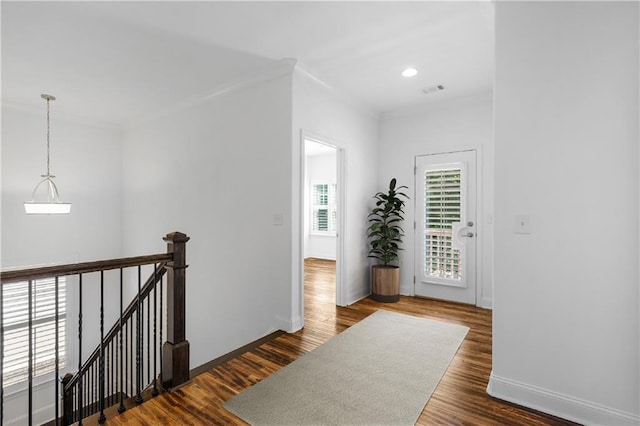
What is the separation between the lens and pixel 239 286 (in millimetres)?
3664

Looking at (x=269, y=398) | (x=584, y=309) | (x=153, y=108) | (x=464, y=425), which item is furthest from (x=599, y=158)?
(x=153, y=108)

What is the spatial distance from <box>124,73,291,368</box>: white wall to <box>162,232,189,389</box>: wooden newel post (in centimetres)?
111

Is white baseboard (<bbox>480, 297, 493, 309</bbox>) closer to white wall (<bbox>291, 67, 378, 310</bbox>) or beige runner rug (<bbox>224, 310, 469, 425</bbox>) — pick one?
beige runner rug (<bbox>224, 310, 469, 425</bbox>)

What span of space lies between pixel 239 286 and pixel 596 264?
3.23 meters

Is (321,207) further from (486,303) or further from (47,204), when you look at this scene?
(47,204)

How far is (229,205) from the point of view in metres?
3.79

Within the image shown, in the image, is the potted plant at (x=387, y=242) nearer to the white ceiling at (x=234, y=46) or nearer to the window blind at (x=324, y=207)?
the white ceiling at (x=234, y=46)

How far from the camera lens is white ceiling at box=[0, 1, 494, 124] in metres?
2.37

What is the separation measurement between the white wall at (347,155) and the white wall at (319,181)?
10.3 feet

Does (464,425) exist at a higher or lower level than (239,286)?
lower

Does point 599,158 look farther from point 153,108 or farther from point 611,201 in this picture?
point 153,108

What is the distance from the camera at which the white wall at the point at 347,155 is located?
127 inches

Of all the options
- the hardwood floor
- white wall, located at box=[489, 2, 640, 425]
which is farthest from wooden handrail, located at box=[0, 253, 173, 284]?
white wall, located at box=[489, 2, 640, 425]

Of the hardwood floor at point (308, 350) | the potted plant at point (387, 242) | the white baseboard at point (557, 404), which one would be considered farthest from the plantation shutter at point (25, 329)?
the white baseboard at point (557, 404)
